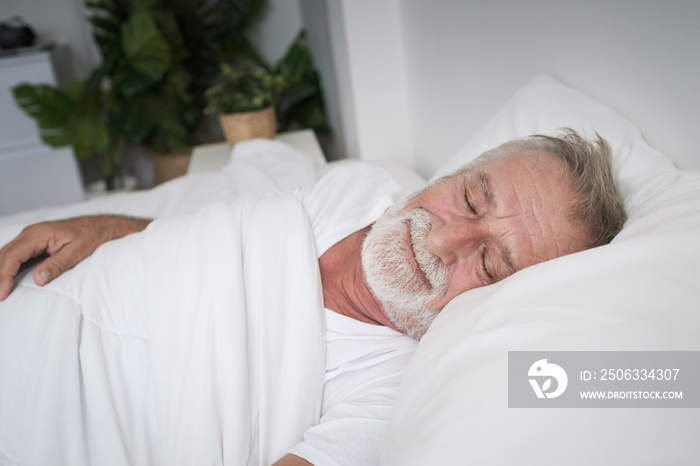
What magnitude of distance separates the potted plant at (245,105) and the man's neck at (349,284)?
138 centimetres

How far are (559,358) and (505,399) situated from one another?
76 millimetres

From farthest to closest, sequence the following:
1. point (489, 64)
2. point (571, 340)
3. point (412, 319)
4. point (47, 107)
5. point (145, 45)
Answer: point (47, 107) → point (145, 45) → point (489, 64) → point (412, 319) → point (571, 340)

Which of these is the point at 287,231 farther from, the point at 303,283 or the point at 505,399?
the point at 505,399

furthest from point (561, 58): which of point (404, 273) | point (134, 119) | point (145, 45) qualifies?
point (134, 119)

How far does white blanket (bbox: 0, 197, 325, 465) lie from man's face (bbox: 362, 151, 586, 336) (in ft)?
0.61

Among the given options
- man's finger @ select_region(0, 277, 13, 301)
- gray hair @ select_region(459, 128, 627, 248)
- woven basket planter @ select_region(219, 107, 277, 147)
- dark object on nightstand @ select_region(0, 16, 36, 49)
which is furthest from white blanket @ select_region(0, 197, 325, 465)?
dark object on nightstand @ select_region(0, 16, 36, 49)

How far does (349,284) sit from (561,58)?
666 millimetres

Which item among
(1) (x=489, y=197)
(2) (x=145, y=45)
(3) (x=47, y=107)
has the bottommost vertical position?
(1) (x=489, y=197)

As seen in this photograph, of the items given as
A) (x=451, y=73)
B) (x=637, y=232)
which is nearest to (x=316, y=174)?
(x=451, y=73)

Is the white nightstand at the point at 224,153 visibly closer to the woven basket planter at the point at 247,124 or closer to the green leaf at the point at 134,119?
the woven basket planter at the point at 247,124

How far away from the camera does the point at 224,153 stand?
271 cm

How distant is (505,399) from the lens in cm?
56

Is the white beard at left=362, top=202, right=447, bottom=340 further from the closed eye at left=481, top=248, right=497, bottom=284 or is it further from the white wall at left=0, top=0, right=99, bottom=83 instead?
the white wall at left=0, top=0, right=99, bottom=83

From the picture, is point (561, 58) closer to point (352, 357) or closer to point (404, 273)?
point (404, 273)
